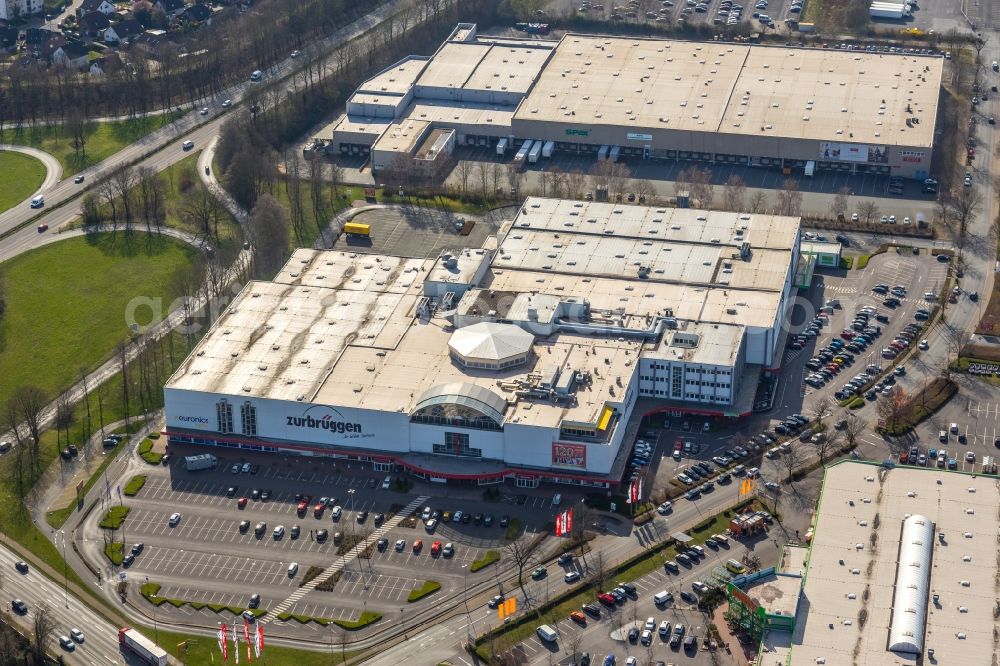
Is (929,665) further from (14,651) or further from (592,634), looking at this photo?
(14,651)

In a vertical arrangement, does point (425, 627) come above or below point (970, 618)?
below

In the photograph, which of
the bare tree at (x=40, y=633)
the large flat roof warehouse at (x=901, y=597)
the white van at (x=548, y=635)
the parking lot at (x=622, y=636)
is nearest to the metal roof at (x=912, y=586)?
the large flat roof warehouse at (x=901, y=597)

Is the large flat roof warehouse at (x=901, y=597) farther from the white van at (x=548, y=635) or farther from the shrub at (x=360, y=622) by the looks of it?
the shrub at (x=360, y=622)

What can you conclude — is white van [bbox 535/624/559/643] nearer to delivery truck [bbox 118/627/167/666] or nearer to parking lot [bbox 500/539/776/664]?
parking lot [bbox 500/539/776/664]

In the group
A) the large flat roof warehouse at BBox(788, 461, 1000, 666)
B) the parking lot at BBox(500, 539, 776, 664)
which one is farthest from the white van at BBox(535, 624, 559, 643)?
the large flat roof warehouse at BBox(788, 461, 1000, 666)

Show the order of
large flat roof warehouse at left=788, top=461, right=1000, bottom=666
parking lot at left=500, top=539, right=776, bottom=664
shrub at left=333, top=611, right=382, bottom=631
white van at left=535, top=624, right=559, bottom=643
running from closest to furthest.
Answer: large flat roof warehouse at left=788, top=461, right=1000, bottom=666, parking lot at left=500, top=539, right=776, bottom=664, white van at left=535, top=624, right=559, bottom=643, shrub at left=333, top=611, right=382, bottom=631

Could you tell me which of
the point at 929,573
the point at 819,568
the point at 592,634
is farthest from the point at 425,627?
the point at 929,573

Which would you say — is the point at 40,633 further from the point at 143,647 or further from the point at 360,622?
the point at 360,622

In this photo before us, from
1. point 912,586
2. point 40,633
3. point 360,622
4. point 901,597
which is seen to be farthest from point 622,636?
point 40,633
